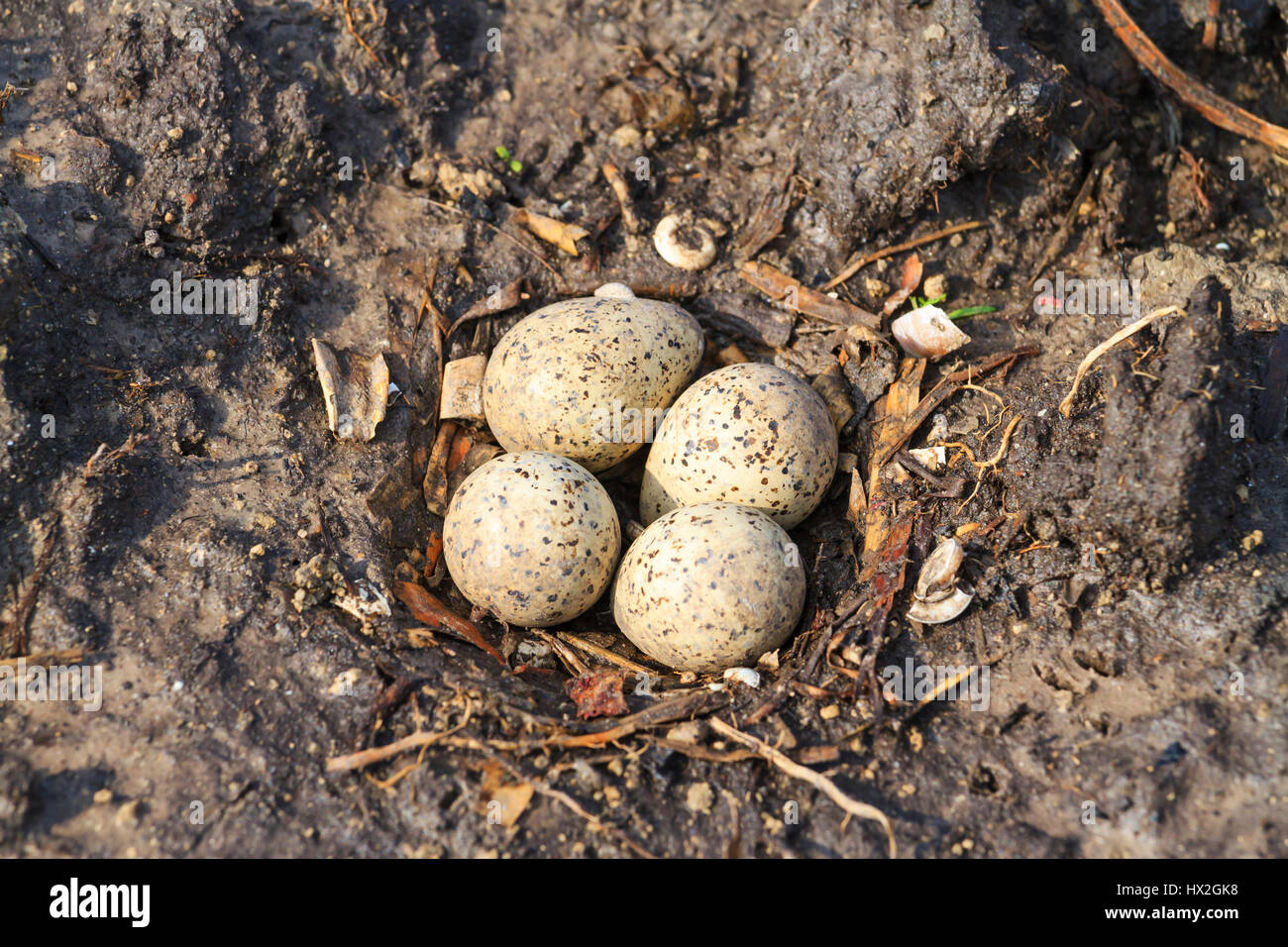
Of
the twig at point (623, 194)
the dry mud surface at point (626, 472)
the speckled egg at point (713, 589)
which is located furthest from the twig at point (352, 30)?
the speckled egg at point (713, 589)

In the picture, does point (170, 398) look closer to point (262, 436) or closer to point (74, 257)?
point (262, 436)

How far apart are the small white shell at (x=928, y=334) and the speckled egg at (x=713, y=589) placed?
1287mm

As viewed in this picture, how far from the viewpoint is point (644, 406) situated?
4.16 m

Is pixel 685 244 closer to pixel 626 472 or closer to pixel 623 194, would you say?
pixel 623 194

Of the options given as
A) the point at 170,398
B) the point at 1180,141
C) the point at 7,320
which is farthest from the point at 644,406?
the point at 1180,141

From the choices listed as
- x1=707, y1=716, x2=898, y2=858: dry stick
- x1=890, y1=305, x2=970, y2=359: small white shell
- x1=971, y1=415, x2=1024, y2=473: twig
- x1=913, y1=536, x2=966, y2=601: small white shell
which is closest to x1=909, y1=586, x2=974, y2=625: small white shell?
x1=913, y1=536, x2=966, y2=601: small white shell

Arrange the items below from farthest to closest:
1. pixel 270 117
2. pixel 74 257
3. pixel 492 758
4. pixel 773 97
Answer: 1. pixel 773 97
2. pixel 270 117
3. pixel 74 257
4. pixel 492 758

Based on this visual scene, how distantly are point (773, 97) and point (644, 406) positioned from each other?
223 cm

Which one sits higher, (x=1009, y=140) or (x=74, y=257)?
(x=1009, y=140)

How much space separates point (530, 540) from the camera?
3.64 m

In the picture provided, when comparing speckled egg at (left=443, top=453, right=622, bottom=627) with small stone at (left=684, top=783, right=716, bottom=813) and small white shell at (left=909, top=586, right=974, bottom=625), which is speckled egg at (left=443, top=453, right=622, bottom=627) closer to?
small stone at (left=684, top=783, right=716, bottom=813)

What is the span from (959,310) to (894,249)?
50 cm

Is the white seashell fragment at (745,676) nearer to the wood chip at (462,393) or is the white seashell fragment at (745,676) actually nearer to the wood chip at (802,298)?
the wood chip at (462,393)

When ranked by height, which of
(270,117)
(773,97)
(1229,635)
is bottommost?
(1229,635)
